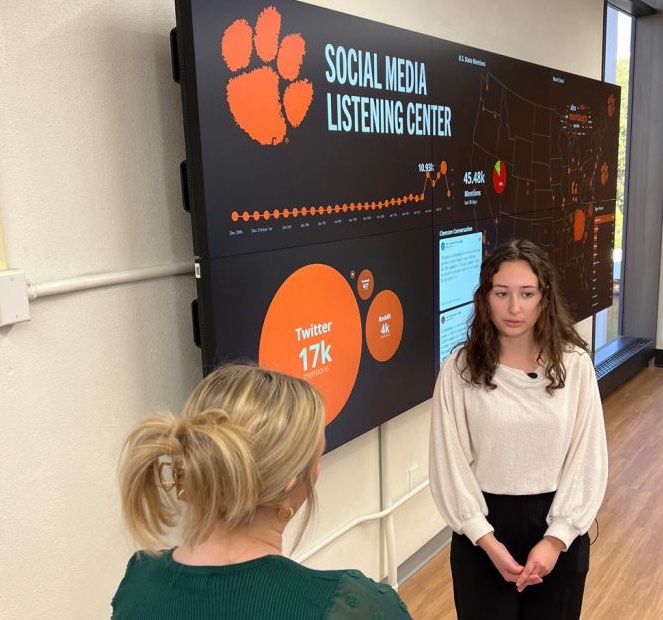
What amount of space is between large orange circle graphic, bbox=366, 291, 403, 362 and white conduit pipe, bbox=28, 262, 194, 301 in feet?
2.28

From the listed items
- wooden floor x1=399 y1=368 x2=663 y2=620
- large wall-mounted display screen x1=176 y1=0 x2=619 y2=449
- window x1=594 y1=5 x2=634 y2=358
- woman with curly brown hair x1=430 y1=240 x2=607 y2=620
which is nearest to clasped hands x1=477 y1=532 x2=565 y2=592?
woman with curly brown hair x1=430 y1=240 x2=607 y2=620

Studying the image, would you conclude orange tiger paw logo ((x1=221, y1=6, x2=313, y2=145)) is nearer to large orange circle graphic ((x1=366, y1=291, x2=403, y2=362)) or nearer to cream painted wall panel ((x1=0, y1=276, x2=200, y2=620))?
cream painted wall panel ((x1=0, y1=276, x2=200, y2=620))

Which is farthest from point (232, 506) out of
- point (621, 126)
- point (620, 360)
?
point (621, 126)

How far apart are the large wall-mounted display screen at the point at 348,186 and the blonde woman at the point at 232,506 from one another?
775mm

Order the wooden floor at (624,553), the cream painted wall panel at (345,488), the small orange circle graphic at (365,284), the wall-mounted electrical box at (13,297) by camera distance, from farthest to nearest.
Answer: the wooden floor at (624,553) → the cream painted wall panel at (345,488) → the small orange circle graphic at (365,284) → the wall-mounted electrical box at (13,297)

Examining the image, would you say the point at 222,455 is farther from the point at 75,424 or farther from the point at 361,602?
the point at 75,424

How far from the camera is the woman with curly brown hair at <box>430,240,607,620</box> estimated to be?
1.65 m

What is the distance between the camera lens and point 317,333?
2.00 metres

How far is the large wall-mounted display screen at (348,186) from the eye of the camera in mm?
1634

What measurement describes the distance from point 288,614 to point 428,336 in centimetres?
184

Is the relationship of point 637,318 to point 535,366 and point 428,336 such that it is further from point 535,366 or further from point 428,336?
point 535,366

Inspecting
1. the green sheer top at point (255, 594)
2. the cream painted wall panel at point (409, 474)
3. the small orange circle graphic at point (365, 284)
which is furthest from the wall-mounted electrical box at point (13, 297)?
the cream painted wall panel at point (409, 474)

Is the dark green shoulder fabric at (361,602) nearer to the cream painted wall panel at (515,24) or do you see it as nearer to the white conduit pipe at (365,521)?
the white conduit pipe at (365,521)

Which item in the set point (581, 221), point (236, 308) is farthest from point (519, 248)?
Result: point (581, 221)
